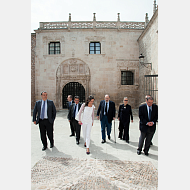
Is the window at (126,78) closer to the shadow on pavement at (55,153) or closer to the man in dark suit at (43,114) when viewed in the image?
the man in dark suit at (43,114)

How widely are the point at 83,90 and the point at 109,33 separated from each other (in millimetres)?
6193

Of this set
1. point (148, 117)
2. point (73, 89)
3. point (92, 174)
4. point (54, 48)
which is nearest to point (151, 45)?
point (73, 89)

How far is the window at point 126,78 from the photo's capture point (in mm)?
14344

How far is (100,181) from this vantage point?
2752mm

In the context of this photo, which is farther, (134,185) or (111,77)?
(111,77)

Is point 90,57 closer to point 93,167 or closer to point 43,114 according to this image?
point 43,114

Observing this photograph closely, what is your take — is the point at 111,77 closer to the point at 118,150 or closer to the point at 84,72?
the point at 84,72

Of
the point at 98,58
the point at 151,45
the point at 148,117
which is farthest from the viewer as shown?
the point at 98,58

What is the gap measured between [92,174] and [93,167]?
282 mm

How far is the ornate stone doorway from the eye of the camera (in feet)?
46.0

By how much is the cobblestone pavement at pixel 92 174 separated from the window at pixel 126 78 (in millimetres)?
11408

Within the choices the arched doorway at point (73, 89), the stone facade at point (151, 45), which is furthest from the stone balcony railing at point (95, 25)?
the arched doorway at point (73, 89)

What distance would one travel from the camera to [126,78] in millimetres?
14367

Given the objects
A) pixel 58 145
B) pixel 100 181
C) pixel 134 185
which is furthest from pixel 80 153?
pixel 134 185
